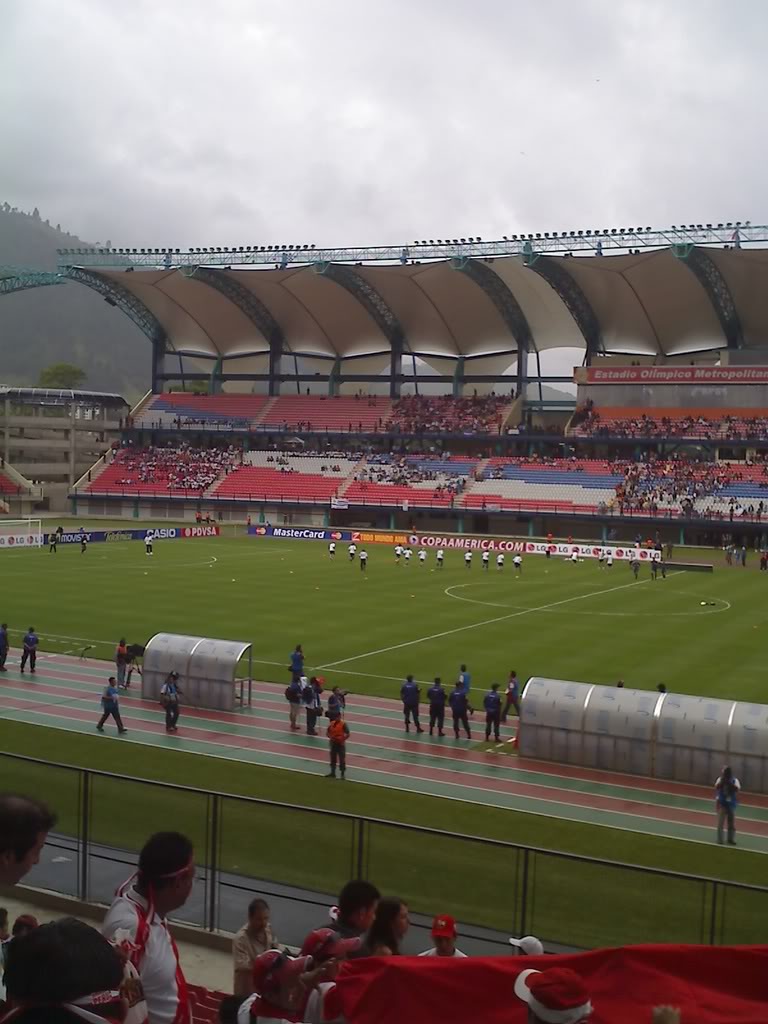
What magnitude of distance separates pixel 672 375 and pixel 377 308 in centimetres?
2531

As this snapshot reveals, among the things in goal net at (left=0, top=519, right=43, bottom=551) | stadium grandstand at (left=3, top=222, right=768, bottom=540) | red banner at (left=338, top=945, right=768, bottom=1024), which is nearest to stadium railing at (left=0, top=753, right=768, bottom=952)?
red banner at (left=338, top=945, right=768, bottom=1024)

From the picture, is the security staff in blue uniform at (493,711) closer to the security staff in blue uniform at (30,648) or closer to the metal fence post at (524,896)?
the metal fence post at (524,896)

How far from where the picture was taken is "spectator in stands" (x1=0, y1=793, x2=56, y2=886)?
12.9 feet

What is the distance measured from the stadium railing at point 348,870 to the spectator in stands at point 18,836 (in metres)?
5.21

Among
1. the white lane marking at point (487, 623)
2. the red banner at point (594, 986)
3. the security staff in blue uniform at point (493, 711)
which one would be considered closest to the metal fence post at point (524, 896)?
the red banner at point (594, 986)

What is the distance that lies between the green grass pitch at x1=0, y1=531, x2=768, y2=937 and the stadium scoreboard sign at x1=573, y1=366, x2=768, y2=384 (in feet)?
90.8

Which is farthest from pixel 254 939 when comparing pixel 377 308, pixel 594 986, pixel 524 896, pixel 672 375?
pixel 377 308

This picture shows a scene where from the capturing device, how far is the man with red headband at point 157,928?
4.50 meters

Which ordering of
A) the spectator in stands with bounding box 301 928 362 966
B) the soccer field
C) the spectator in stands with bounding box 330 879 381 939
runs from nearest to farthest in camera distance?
the spectator in stands with bounding box 301 928 362 966 → the spectator in stands with bounding box 330 879 381 939 → the soccer field

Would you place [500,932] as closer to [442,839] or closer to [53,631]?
[442,839]

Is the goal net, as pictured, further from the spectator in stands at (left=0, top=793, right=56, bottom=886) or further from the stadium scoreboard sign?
the spectator in stands at (left=0, top=793, right=56, bottom=886)

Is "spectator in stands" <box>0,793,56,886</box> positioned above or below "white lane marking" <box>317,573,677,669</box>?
above

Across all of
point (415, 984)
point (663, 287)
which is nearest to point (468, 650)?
point (415, 984)

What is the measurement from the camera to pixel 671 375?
81.3m
